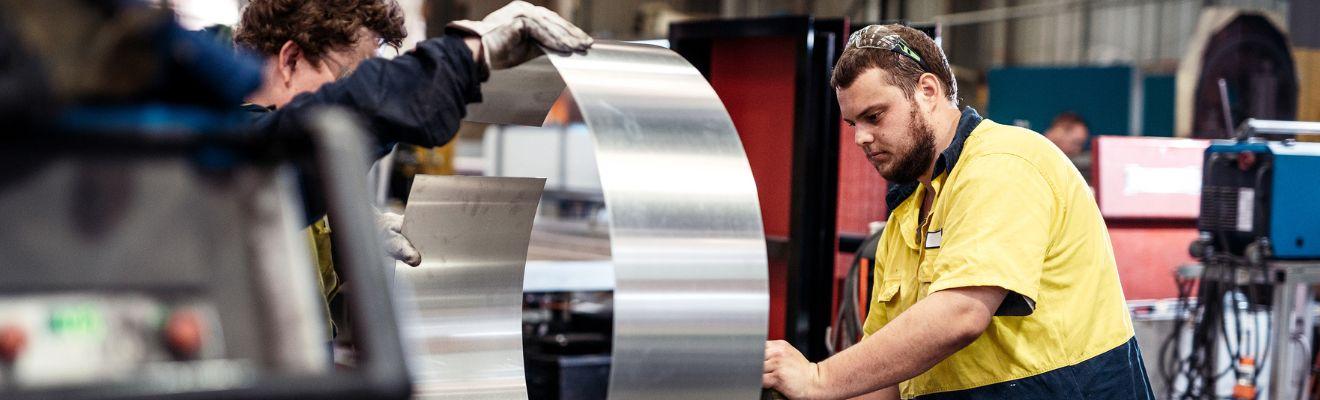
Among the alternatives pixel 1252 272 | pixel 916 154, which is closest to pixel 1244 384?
pixel 1252 272

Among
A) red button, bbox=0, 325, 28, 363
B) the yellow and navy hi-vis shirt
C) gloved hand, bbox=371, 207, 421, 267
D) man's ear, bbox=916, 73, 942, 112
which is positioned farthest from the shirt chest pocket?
red button, bbox=0, 325, 28, 363

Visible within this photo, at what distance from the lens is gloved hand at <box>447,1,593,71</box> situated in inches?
57.1

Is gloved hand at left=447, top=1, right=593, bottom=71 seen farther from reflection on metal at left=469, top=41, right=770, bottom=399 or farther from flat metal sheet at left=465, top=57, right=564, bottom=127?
flat metal sheet at left=465, top=57, right=564, bottom=127

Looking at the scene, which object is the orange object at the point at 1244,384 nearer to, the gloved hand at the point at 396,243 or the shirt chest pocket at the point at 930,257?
the shirt chest pocket at the point at 930,257

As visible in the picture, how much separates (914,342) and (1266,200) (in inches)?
121

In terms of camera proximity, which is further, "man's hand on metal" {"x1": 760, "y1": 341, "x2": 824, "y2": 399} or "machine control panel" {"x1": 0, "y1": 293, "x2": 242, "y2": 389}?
"man's hand on metal" {"x1": 760, "y1": 341, "x2": 824, "y2": 399}

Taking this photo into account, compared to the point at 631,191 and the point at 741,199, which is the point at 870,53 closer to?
the point at 741,199

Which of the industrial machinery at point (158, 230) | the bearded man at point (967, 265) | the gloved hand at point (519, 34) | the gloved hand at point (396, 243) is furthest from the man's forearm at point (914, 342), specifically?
the industrial machinery at point (158, 230)

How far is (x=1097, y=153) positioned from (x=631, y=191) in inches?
143

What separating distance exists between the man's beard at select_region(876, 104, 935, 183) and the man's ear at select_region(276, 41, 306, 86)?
0.95m

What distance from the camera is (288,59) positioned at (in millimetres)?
1854

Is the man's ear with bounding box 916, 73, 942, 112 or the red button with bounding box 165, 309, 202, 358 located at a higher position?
the man's ear with bounding box 916, 73, 942, 112

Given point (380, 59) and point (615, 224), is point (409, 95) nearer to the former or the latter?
point (380, 59)

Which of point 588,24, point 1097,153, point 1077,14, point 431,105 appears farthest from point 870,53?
point 1077,14
